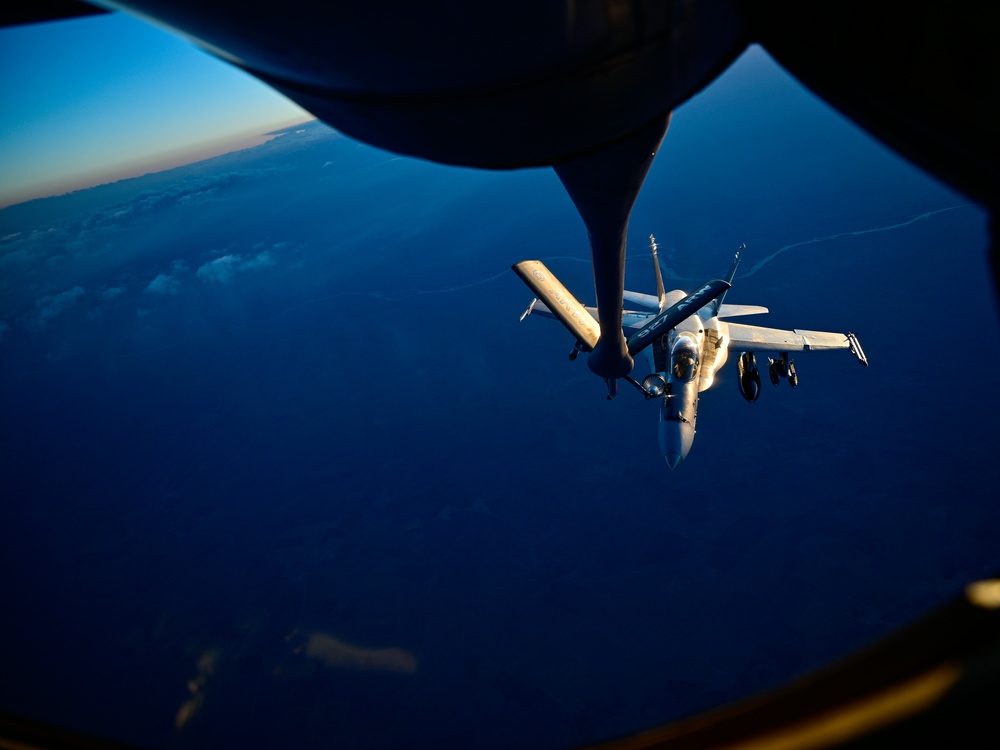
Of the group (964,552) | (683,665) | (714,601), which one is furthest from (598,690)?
(964,552)

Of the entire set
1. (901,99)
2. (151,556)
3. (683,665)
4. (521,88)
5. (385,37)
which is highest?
(385,37)

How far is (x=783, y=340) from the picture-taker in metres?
21.6

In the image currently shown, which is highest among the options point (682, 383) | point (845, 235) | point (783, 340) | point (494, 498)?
point (783, 340)

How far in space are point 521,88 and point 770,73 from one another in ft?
741

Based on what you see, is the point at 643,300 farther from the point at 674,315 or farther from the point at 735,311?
the point at 674,315

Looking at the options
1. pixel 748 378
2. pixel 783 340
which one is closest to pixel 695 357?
pixel 748 378

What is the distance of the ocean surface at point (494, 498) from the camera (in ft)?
107

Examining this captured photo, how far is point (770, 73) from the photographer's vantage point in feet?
553

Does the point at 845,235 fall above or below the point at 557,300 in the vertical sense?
below

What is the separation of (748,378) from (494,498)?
31.7 metres

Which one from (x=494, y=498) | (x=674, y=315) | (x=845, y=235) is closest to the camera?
(x=674, y=315)

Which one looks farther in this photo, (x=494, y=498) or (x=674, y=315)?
(x=494, y=498)

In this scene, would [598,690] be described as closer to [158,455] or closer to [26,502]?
[158,455]

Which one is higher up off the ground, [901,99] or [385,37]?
[385,37]
